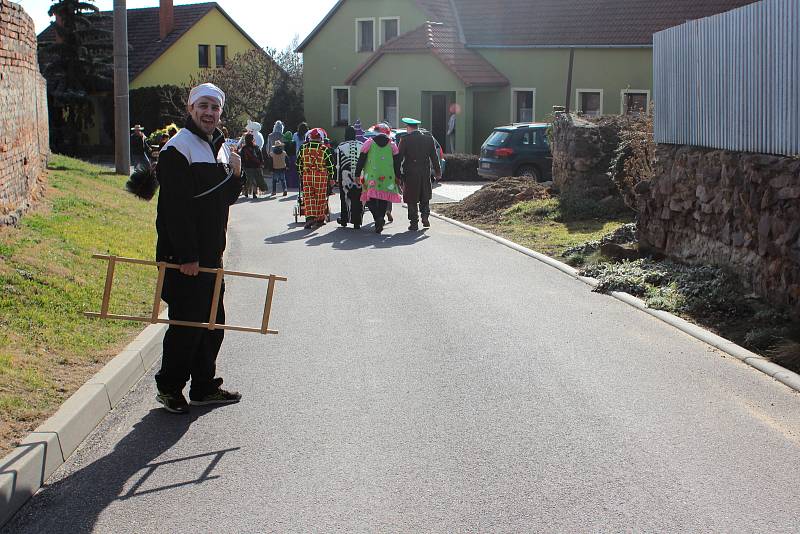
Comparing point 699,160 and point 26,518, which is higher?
point 699,160

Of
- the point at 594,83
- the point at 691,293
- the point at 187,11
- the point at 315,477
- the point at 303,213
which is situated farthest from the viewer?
the point at 187,11

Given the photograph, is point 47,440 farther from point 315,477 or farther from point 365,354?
point 365,354

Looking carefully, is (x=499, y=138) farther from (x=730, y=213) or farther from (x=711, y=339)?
(x=711, y=339)

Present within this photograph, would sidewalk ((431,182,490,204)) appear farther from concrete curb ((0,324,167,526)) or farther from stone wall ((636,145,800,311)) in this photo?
concrete curb ((0,324,167,526))

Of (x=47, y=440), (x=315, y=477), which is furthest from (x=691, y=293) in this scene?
(x=47, y=440)

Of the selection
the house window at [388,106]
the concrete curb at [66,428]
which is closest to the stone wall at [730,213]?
the concrete curb at [66,428]

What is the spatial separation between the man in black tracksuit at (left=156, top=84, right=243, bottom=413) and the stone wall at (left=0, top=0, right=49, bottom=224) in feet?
17.4

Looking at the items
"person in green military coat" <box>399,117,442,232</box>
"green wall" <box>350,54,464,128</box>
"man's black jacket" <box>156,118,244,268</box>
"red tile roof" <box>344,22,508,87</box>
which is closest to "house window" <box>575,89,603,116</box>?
"red tile roof" <box>344,22,508,87</box>

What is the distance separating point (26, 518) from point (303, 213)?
1433 centimetres

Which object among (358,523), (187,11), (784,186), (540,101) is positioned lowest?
(358,523)

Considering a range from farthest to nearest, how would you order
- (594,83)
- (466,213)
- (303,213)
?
(594,83), (466,213), (303,213)

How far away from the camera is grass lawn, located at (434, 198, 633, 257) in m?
16.2

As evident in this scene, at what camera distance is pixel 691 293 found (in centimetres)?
1048

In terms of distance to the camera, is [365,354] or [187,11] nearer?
[365,354]
